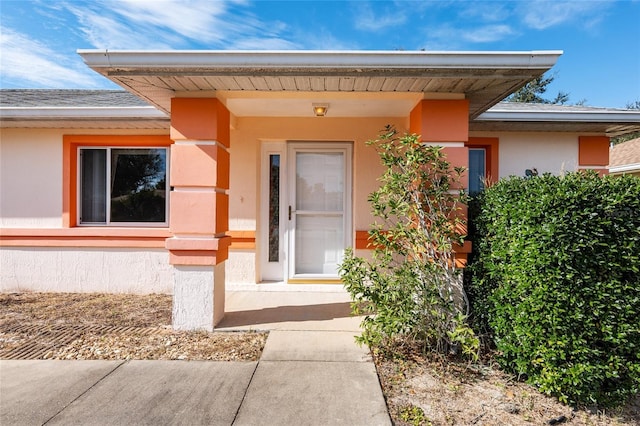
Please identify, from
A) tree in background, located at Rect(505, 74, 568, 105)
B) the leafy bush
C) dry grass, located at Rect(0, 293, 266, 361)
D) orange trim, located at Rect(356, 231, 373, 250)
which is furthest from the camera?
tree in background, located at Rect(505, 74, 568, 105)

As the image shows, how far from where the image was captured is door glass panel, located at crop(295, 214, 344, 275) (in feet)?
20.2

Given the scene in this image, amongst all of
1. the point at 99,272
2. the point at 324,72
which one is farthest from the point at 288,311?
the point at 99,272

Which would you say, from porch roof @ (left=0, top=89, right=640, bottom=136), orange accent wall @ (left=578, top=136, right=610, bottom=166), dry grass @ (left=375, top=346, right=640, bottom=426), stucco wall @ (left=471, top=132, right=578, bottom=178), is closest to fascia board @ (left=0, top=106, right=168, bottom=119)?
porch roof @ (left=0, top=89, right=640, bottom=136)

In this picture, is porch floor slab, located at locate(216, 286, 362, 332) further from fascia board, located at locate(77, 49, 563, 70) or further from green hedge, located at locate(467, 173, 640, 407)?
fascia board, located at locate(77, 49, 563, 70)

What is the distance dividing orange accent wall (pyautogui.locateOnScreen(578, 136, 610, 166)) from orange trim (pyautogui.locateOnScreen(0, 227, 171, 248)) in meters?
7.43

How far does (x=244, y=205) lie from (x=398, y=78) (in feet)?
11.0

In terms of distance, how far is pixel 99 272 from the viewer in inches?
244

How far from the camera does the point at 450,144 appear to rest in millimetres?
4125

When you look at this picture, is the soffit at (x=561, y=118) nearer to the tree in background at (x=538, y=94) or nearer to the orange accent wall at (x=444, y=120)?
the orange accent wall at (x=444, y=120)

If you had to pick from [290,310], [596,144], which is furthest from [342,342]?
[596,144]

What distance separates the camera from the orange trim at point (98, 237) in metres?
6.16

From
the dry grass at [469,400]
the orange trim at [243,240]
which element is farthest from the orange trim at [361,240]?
the dry grass at [469,400]

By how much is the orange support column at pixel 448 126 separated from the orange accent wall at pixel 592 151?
3581 mm

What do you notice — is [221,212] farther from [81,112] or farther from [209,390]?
[81,112]
